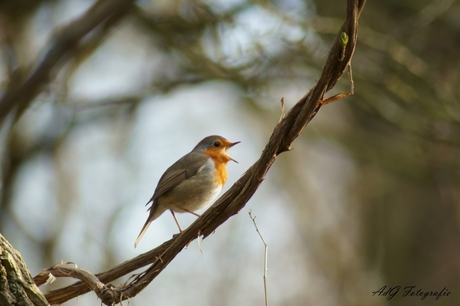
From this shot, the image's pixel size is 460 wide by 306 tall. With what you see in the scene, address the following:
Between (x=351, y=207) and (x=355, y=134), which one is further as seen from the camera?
(x=351, y=207)

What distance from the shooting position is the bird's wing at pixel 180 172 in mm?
4484

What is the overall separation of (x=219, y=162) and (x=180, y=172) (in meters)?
0.37

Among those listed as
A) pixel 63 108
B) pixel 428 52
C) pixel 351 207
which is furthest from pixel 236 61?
pixel 351 207

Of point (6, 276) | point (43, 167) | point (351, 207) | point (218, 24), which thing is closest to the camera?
point (6, 276)

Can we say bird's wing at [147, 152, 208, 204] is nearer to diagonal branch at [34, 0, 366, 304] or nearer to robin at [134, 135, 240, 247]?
robin at [134, 135, 240, 247]

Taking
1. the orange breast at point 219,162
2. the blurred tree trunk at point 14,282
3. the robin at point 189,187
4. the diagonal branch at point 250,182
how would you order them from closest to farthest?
the diagonal branch at point 250,182
the blurred tree trunk at point 14,282
the robin at point 189,187
the orange breast at point 219,162

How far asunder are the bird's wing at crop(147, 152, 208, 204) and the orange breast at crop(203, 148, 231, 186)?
0.31 ft

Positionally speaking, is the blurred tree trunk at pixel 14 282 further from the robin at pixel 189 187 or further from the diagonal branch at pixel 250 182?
the robin at pixel 189 187

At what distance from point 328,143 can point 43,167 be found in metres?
4.06

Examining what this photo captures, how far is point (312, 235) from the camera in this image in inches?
355

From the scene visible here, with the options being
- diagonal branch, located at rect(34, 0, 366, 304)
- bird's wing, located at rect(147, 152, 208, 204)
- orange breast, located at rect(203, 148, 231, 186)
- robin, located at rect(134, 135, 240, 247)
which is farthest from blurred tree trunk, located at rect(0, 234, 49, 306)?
orange breast, located at rect(203, 148, 231, 186)

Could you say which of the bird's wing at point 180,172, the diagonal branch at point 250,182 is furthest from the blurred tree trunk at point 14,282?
the bird's wing at point 180,172

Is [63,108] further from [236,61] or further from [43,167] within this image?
[236,61]

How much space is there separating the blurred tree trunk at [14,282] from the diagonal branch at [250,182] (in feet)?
0.93
